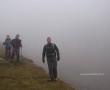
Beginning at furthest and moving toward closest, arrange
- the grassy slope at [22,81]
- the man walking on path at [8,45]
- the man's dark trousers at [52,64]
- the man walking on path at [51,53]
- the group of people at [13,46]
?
the man walking on path at [8,45] → the group of people at [13,46] → the man's dark trousers at [52,64] → the man walking on path at [51,53] → the grassy slope at [22,81]

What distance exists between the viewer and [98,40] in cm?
12975

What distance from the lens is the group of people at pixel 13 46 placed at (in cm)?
2895

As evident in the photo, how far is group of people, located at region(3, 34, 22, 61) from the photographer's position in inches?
1140

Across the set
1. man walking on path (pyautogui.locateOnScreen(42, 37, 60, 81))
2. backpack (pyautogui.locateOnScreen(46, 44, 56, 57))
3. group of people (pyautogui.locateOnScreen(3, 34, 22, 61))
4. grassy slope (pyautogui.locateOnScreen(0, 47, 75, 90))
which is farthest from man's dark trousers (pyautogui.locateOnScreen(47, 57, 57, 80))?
group of people (pyautogui.locateOnScreen(3, 34, 22, 61))

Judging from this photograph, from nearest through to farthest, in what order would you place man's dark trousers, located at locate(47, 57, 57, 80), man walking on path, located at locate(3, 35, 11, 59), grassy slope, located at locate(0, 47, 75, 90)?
grassy slope, located at locate(0, 47, 75, 90) < man's dark trousers, located at locate(47, 57, 57, 80) < man walking on path, located at locate(3, 35, 11, 59)

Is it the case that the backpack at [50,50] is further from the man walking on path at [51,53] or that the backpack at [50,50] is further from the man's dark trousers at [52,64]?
the man's dark trousers at [52,64]

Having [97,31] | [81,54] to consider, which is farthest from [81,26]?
[81,54]

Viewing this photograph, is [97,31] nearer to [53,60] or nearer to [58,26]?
[58,26]

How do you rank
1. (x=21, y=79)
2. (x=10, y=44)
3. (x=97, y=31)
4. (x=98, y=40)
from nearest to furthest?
1. (x=21, y=79)
2. (x=10, y=44)
3. (x=98, y=40)
4. (x=97, y=31)

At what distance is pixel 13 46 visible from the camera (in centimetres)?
2928

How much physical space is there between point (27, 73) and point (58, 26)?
447ft

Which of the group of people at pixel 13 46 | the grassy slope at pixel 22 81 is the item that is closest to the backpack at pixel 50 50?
the grassy slope at pixel 22 81

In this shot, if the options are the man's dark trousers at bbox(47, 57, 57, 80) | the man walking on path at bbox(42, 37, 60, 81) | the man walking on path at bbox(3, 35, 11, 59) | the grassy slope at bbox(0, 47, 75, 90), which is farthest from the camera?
the man walking on path at bbox(3, 35, 11, 59)

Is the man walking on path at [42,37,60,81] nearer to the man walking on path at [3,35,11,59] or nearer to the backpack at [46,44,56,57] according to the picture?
the backpack at [46,44,56,57]
